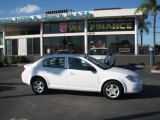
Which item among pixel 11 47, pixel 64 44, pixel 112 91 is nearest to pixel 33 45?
pixel 11 47

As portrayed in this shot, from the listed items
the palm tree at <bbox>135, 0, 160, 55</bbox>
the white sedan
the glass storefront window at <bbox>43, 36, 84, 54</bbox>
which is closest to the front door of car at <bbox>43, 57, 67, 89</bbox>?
the white sedan

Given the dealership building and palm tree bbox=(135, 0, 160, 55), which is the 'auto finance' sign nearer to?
the dealership building

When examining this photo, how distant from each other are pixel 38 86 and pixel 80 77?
1.76m

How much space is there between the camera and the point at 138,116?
8500 millimetres

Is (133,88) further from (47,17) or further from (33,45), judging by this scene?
(33,45)

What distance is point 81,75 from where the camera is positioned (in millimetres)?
11414

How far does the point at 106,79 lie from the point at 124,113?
2.39 meters

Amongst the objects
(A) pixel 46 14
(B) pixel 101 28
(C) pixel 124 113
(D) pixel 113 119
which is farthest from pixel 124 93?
(A) pixel 46 14

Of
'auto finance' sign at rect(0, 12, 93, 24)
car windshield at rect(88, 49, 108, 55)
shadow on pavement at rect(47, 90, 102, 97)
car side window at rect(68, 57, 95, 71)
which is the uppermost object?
'auto finance' sign at rect(0, 12, 93, 24)

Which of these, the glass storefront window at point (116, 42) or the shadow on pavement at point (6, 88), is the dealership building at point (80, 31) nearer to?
the glass storefront window at point (116, 42)

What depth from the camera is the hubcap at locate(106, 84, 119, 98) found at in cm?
1091

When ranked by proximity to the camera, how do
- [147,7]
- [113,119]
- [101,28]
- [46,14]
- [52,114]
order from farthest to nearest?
[46,14]
[101,28]
[147,7]
[52,114]
[113,119]

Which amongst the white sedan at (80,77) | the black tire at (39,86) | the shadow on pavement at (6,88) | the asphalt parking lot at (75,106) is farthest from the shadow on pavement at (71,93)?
the shadow on pavement at (6,88)

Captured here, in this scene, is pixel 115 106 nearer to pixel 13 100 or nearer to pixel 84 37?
pixel 13 100
